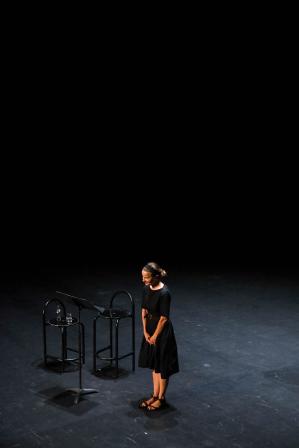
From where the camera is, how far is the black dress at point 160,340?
16.8 feet

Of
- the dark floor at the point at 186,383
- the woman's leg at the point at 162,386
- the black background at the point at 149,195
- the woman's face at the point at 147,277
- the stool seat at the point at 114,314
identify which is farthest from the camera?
the black background at the point at 149,195

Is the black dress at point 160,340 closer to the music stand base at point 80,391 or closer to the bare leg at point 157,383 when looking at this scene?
the bare leg at point 157,383

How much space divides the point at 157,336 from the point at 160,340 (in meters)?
0.06

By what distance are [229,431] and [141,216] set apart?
10886mm

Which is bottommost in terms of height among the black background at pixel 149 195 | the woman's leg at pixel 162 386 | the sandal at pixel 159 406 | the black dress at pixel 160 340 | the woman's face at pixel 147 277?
the sandal at pixel 159 406

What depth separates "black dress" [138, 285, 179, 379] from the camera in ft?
16.8

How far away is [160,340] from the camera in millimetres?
5176

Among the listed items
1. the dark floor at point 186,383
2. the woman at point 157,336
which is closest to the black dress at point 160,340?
the woman at point 157,336

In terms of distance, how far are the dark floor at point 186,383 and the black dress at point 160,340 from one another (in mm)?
427

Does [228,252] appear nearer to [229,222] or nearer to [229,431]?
[229,222]

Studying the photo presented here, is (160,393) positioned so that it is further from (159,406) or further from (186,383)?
(186,383)

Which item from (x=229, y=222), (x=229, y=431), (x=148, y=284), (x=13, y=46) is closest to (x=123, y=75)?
(x=13, y=46)

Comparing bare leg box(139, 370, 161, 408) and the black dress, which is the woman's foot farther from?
the black dress

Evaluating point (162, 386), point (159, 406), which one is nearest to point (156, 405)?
point (159, 406)
